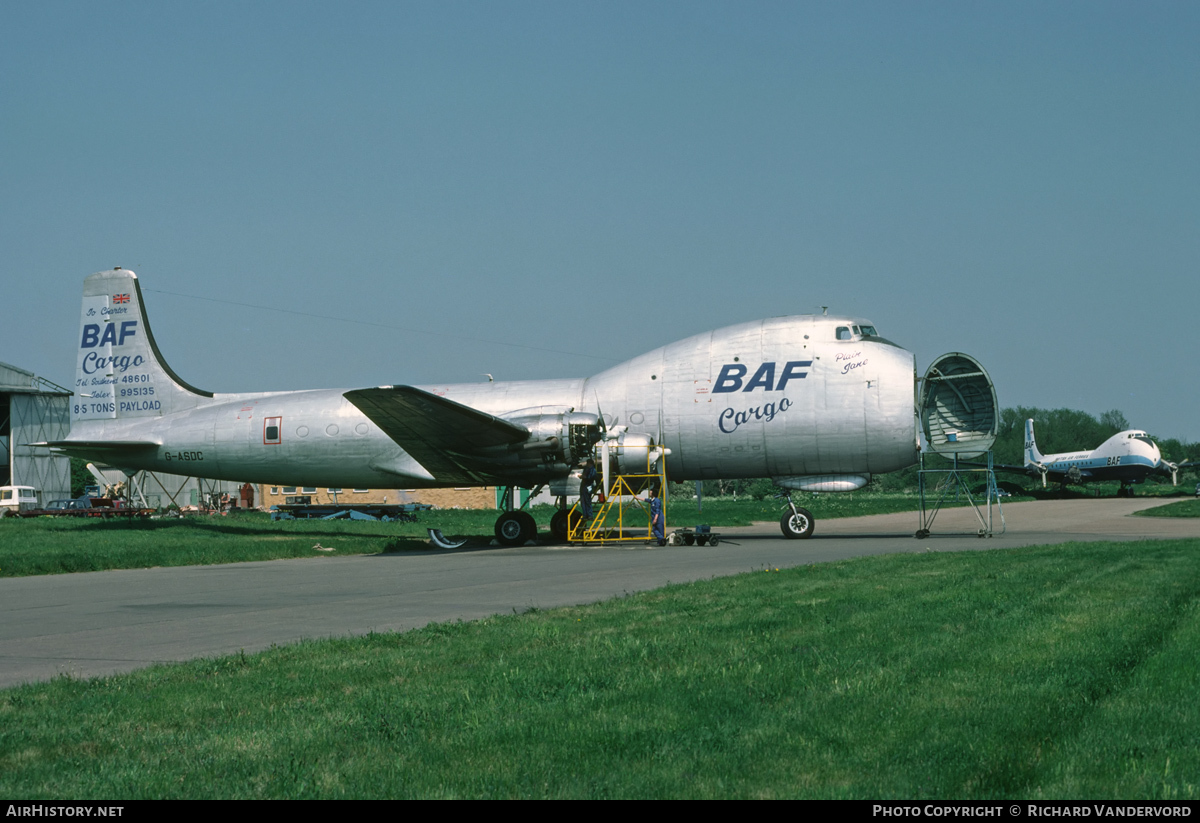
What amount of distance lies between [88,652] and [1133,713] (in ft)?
27.5

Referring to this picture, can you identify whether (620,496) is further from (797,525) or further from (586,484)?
(797,525)

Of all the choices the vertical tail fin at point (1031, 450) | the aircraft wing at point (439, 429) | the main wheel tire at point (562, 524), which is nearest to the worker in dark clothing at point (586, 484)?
the main wheel tire at point (562, 524)

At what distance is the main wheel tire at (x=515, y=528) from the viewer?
2564 centimetres

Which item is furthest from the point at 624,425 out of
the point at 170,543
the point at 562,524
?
the point at 170,543

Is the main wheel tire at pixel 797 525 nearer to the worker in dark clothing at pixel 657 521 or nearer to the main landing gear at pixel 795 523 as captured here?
the main landing gear at pixel 795 523

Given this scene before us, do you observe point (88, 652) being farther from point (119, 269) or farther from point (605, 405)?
point (119, 269)

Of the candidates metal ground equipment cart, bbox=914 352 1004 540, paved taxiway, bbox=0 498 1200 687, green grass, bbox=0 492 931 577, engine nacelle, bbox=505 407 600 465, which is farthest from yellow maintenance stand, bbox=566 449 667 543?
metal ground equipment cart, bbox=914 352 1004 540

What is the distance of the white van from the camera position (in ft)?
185

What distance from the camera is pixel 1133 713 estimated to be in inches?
212

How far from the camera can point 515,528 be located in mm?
25734

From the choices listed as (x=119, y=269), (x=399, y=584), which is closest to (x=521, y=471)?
(x=399, y=584)

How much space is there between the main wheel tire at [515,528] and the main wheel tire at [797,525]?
21.6 ft

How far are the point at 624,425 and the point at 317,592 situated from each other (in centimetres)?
1239
